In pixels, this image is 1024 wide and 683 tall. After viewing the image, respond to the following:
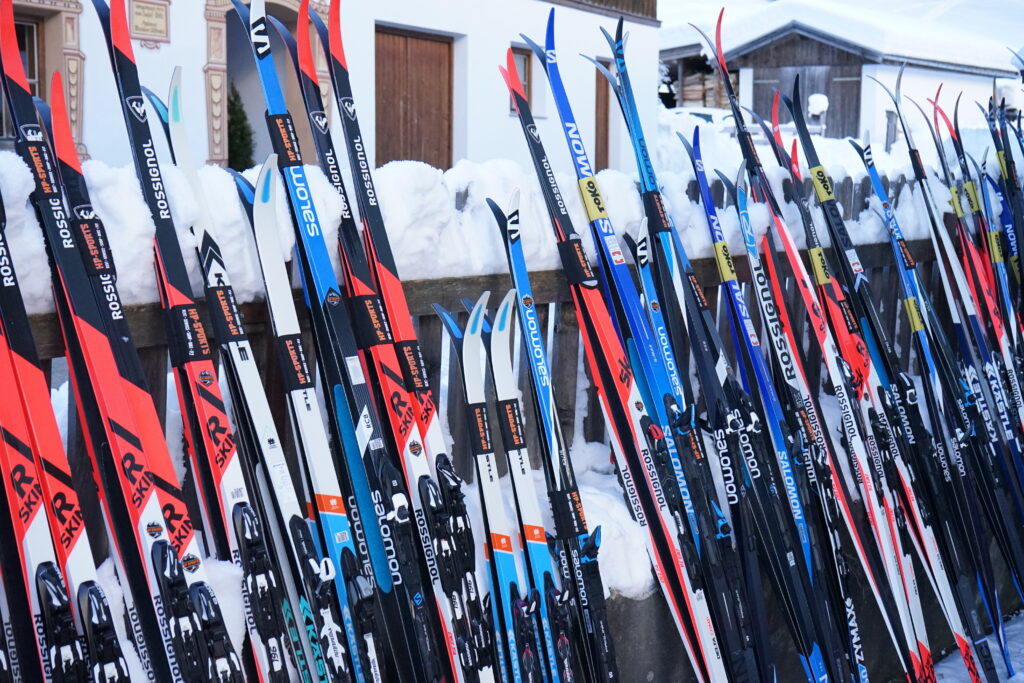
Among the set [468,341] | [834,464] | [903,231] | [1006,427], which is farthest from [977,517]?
[468,341]

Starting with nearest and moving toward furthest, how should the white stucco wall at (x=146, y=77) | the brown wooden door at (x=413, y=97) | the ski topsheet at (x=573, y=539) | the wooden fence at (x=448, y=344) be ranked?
the wooden fence at (x=448, y=344) → the ski topsheet at (x=573, y=539) → the white stucco wall at (x=146, y=77) → the brown wooden door at (x=413, y=97)

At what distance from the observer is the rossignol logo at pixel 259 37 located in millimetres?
1953

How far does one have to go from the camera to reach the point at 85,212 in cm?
164

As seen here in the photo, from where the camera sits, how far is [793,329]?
3033 millimetres

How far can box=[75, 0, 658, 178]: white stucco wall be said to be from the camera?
645 centimetres

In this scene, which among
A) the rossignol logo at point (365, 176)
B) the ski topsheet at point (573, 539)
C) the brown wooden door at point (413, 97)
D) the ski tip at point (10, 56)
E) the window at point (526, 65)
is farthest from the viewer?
the window at point (526, 65)

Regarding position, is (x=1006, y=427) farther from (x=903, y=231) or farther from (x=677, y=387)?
(x=677, y=387)

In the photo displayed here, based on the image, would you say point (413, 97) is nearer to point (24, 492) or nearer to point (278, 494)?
point (278, 494)

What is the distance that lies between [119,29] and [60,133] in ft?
0.82

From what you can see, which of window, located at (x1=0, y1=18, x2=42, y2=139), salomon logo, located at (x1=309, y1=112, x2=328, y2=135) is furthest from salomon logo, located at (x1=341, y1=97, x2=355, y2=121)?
window, located at (x1=0, y1=18, x2=42, y2=139)

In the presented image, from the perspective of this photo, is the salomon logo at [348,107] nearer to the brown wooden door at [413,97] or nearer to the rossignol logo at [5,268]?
the rossignol logo at [5,268]

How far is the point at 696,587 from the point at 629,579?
17 cm

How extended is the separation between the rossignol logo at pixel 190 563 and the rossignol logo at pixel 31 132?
27.2 inches

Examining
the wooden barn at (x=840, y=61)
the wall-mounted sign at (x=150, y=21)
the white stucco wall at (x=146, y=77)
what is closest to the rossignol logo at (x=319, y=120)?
the white stucco wall at (x=146, y=77)
